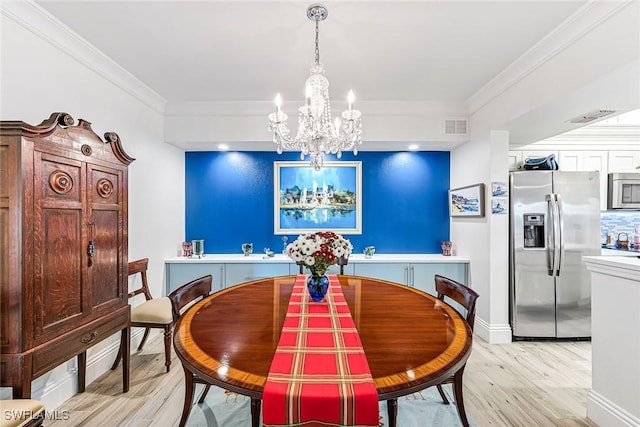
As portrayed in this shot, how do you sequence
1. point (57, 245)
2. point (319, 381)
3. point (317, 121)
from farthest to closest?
point (317, 121)
point (57, 245)
point (319, 381)

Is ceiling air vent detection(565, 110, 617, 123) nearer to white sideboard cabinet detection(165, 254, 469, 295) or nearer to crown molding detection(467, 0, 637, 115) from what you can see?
crown molding detection(467, 0, 637, 115)

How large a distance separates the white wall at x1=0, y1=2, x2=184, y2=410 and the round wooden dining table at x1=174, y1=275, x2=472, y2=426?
1.52 metres

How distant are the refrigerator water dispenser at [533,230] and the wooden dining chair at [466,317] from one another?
1.70m

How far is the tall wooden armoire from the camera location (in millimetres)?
1440

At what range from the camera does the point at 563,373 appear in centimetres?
253

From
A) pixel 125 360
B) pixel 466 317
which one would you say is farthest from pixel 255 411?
pixel 125 360

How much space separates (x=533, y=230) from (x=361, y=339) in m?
2.86

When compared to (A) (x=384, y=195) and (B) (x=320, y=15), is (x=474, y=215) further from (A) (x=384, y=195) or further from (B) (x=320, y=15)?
(B) (x=320, y=15)

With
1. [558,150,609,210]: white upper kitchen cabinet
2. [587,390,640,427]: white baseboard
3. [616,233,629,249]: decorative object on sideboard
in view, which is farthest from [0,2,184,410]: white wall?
[616,233,629,249]: decorative object on sideboard

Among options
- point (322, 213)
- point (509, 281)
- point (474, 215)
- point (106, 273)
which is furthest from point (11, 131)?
point (509, 281)

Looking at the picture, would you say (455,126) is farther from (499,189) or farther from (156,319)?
(156,319)

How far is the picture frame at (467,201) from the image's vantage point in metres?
3.24

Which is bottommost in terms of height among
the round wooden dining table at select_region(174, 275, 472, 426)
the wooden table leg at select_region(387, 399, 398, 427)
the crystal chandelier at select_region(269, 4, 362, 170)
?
the wooden table leg at select_region(387, 399, 398, 427)

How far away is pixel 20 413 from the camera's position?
1.26 m
